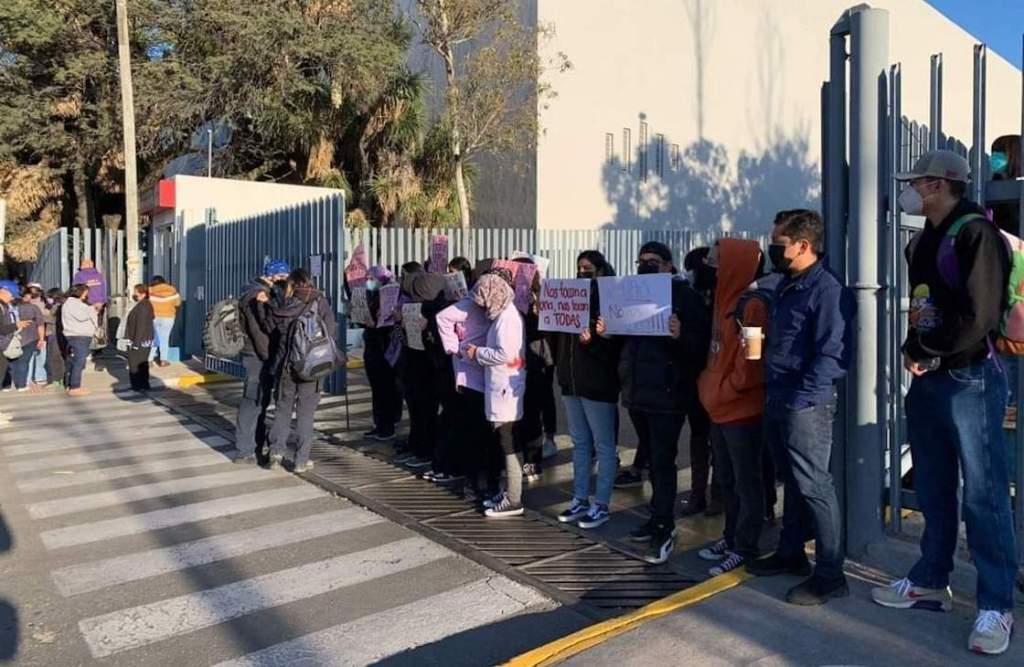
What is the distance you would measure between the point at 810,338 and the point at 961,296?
0.71m

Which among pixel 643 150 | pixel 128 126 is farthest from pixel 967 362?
pixel 643 150

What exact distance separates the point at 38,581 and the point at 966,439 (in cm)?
501

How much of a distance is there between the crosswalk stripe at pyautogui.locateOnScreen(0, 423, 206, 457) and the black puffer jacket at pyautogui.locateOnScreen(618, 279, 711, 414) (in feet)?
20.6

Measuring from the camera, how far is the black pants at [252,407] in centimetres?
820

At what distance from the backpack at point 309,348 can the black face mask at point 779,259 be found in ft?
14.4

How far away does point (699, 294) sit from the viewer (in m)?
5.34

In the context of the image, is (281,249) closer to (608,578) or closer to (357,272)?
(357,272)

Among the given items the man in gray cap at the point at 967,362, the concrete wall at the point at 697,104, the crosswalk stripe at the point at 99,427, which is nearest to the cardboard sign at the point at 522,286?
the man in gray cap at the point at 967,362

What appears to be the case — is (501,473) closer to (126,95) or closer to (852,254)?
(852,254)

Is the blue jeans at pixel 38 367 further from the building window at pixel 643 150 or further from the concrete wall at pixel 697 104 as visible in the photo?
the building window at pixel 643 150

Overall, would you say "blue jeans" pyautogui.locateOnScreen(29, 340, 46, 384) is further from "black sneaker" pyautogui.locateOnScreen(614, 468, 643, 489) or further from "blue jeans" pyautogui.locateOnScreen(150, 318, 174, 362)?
"black sneaker" pyautogui.locateOnScreen(614, 468, 643, 489)

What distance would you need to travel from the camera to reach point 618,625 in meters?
4.16

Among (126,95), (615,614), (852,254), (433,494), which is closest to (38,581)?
(433,494)

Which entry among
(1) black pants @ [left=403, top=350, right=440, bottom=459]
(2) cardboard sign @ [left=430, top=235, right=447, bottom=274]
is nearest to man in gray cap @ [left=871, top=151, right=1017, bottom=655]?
(1) black pants @ [left=403, top=350, right=440, bottom=459]
